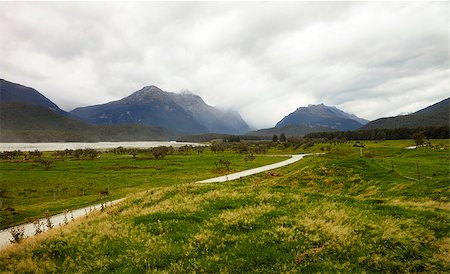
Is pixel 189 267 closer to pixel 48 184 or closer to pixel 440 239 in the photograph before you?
pixel 440 239

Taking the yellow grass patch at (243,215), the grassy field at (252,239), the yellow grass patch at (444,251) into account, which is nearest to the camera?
the grassy field at (252,239)

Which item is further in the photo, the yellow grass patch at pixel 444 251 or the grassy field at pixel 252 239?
the yellow grass patch at pixel 444 251

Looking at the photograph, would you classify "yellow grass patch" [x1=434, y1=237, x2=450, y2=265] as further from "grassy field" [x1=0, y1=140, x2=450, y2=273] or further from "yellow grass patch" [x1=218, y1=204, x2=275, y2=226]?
"yellow grass patch" [x1=218, y1=204, x2=275, y2=226]

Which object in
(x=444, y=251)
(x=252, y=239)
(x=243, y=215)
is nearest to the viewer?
(x=444, y=251)

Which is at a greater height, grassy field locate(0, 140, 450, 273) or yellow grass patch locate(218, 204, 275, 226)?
yellow grass patch locate(218, 204, 275, 226)

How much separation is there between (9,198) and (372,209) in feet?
190

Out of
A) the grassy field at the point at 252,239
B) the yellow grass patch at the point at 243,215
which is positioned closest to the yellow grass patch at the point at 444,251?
the grassy field at the point at 252,239

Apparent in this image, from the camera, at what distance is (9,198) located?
5534 cm

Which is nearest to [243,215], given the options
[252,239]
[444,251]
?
[252,239]

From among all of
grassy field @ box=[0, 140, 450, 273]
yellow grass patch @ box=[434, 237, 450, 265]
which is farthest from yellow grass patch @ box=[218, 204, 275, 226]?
yellow grass patch @ box=[434, 237, 450, 265]

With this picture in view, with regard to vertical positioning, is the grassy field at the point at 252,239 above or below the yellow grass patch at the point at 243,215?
below

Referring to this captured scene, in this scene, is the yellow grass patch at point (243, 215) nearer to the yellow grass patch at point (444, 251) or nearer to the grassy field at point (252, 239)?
the grassy field at point (252, 239)

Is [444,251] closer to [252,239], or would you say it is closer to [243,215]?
[252,239]

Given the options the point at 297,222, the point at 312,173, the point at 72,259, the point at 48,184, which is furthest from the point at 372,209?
the point at 48,184
